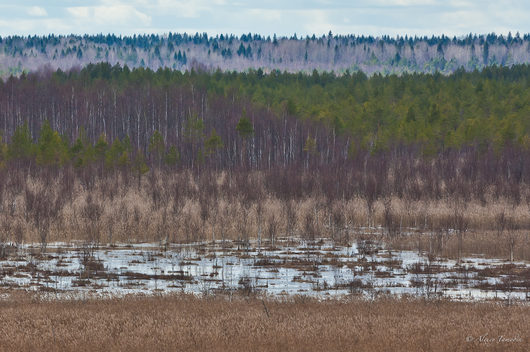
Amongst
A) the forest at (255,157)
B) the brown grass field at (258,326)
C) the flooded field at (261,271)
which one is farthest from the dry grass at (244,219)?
the brown grass field at (258,326)

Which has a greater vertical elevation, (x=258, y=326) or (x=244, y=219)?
(x=244, y=219)

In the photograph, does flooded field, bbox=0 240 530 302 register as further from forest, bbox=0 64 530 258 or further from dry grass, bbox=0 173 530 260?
forest, bbox=0 64 530 258

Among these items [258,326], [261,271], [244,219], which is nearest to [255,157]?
[244,219]

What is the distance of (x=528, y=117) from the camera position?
94750mm

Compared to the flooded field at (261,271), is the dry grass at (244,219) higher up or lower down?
higher up

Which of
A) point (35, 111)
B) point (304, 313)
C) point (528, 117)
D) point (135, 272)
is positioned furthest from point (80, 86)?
point (304, 313)

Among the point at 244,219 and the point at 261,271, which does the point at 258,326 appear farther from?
the point at 244,219

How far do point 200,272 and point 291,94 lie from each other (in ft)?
356

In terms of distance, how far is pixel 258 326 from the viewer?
52.3 feet

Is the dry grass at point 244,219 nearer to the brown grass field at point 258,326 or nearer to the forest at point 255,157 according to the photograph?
the forest at point 255,157

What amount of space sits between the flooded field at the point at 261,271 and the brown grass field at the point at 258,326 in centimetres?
313

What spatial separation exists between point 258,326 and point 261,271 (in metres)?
11.1

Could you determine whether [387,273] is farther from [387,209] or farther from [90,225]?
[90,225]

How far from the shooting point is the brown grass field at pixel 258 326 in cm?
1442
